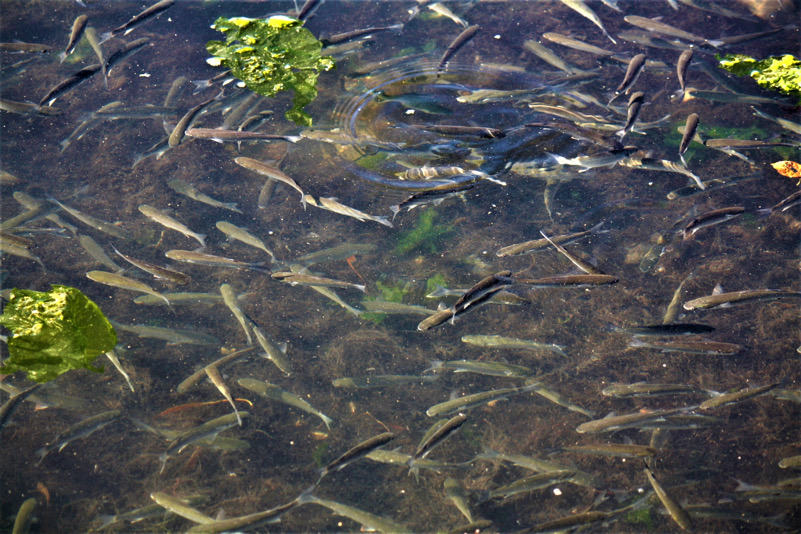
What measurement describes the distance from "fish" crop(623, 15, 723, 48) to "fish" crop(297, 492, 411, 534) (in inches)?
298

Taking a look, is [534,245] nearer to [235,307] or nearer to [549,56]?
[235,307]

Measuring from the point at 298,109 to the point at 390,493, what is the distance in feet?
16.5

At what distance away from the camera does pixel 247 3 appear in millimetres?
8477

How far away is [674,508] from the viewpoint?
3877mm

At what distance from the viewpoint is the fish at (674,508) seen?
12.6 ft

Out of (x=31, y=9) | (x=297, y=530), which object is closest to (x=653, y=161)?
(x=297, y=530)

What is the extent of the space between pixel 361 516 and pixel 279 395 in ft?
4.36

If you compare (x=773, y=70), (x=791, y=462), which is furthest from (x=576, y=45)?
(x=791, y=462)

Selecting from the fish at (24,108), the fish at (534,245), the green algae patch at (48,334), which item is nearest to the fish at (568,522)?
the fish at (534,245)

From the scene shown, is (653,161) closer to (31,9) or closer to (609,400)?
(609,400)

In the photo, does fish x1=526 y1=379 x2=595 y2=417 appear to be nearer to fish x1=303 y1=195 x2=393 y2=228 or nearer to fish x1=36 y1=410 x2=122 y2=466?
fish x1=303 y1=195 x2=393 y2=228

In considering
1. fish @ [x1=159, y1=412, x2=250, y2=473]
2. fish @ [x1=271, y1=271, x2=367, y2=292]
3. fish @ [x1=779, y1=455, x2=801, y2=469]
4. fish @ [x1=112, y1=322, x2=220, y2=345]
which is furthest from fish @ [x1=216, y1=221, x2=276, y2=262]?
fish @ [x1=779, y1=455, x2=801, y2=469]

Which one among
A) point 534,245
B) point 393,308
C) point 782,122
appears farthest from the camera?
point 782,122

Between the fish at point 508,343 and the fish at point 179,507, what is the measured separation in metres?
2.78
